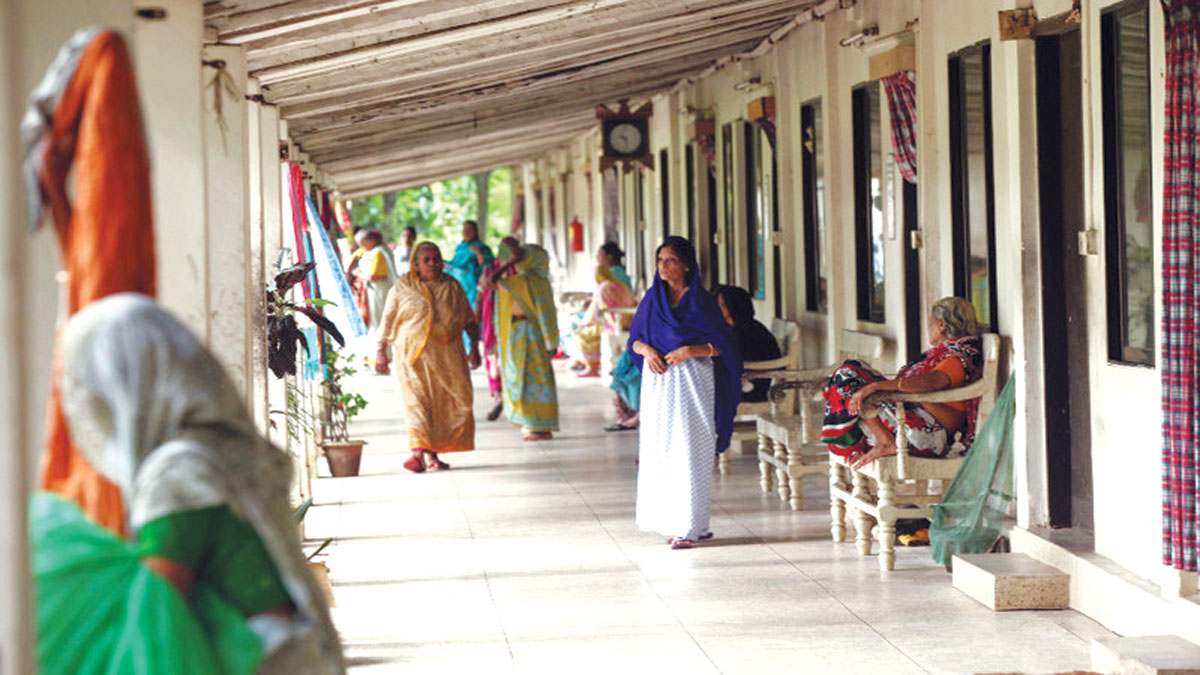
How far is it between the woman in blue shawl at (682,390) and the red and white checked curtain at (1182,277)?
2905mm

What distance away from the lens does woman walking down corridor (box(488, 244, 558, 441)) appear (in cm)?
1157

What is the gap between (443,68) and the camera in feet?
27.8

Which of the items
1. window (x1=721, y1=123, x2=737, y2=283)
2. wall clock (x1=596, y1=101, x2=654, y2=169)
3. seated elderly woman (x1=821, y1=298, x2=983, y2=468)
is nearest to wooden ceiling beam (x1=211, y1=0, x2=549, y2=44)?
seated elderly woman (x1=821, y1=298, x2=983, y2=468)

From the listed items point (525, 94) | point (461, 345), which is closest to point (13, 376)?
point (461, 345)

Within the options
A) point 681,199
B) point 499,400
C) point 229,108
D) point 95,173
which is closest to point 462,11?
point 229,108

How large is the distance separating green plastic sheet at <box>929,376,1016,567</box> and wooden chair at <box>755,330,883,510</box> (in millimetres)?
1485

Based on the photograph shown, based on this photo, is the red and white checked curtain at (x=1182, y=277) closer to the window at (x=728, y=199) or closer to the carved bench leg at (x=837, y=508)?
the carved bench leg at (x=837, y=508)

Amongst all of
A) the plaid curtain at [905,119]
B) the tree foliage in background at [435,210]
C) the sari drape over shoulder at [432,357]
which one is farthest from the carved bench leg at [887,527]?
the tree foliage in background at [435,210]

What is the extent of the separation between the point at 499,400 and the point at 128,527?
11.5 m

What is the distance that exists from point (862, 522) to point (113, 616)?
523cm

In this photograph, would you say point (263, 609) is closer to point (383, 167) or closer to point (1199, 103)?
point (1199, 103)

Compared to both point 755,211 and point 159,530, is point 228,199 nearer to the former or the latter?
point 159,530

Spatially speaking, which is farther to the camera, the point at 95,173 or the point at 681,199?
the point at 681,199

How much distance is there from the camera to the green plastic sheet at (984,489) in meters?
6.77
